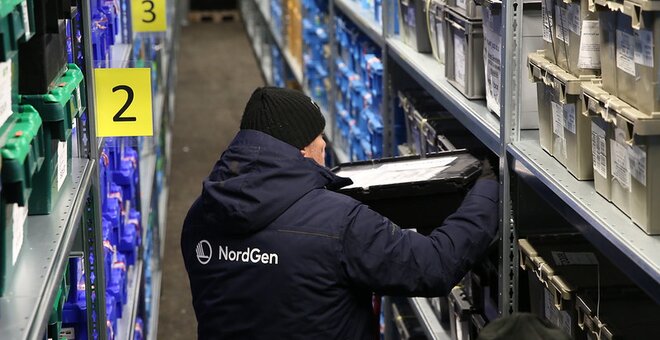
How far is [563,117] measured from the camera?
2.53 meters

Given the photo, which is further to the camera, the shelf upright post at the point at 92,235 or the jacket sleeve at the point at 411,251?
the shelf upright post at the point at 92,235

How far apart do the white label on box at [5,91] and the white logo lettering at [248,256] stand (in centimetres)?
88

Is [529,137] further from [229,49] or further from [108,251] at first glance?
[229,49]

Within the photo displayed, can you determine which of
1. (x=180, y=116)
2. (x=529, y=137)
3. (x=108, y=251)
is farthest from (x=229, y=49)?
(x=529, y=137)

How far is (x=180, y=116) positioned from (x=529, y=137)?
870 centimetres

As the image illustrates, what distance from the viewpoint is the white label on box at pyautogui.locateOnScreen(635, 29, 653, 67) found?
1980 millimetres

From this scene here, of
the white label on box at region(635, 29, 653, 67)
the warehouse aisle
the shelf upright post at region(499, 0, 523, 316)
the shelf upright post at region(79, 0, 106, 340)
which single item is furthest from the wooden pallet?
the white label on box at region(635, 29, 653, 67)

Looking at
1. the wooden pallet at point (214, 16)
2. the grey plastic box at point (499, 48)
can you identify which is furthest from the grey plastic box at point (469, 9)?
the wooden pallet at point (214, 16)

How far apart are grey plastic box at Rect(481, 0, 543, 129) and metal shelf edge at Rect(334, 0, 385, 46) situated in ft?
4.65

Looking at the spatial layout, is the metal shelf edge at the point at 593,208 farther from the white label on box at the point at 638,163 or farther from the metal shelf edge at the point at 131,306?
the metal shelf edge at the point at 131,306

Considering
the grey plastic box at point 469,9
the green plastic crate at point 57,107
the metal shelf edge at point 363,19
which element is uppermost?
the grey plastic box at point 469,9

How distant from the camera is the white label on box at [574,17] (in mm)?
2382

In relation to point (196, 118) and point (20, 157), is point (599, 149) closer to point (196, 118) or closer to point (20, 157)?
point (20, 157)

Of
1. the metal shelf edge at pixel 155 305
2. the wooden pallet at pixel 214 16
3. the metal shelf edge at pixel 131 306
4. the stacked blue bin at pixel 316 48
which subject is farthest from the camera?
the wooden pallet at pixel 214 16
